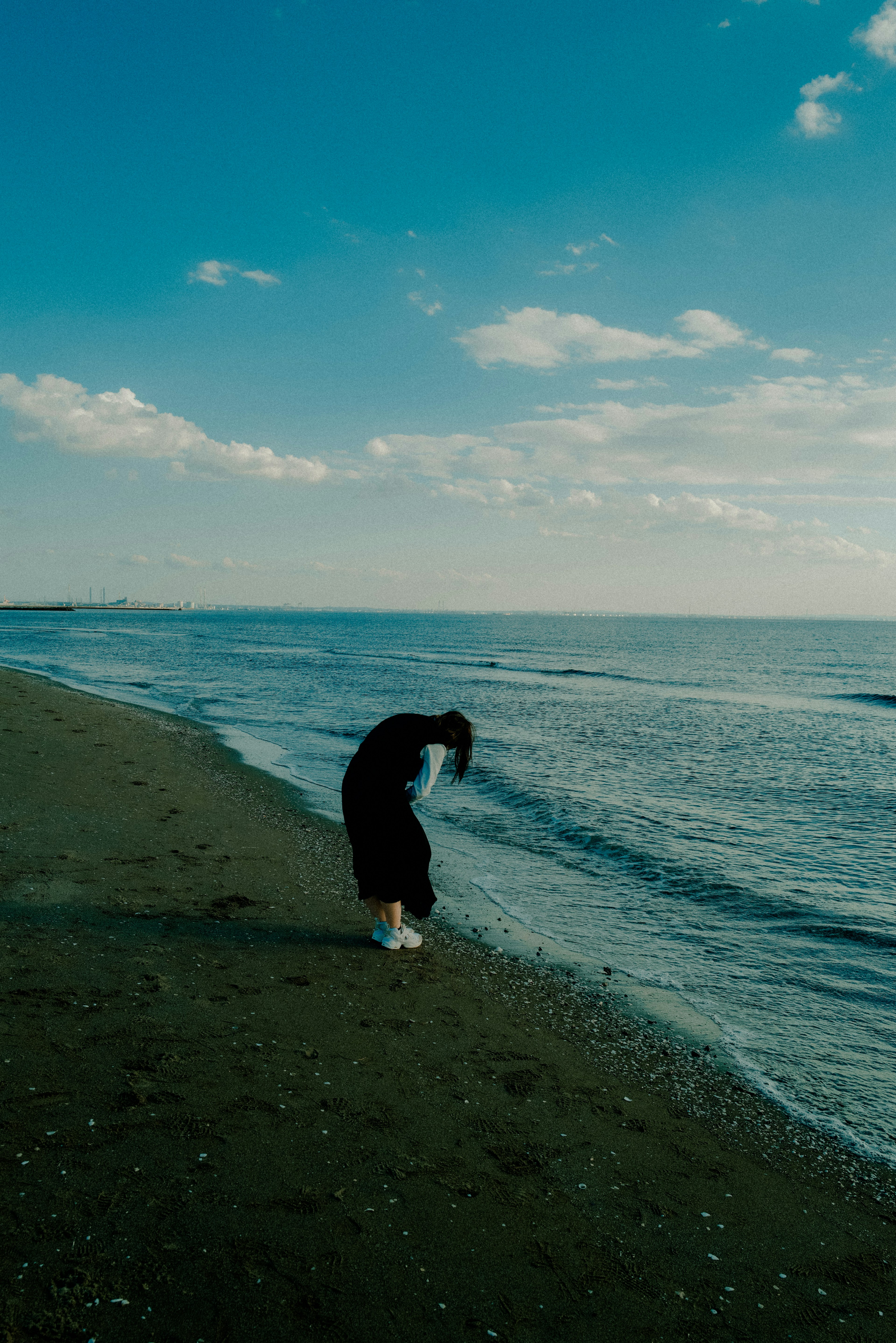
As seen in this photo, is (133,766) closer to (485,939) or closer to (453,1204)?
Answer: (485,939)

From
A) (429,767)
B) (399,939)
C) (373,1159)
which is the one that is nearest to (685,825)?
(399,939)

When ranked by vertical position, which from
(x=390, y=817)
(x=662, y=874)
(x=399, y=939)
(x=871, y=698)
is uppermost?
(x=390, y=817)

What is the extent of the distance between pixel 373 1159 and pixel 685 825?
32.0ft

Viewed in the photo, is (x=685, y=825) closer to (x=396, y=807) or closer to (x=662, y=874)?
(x=662, y=874)

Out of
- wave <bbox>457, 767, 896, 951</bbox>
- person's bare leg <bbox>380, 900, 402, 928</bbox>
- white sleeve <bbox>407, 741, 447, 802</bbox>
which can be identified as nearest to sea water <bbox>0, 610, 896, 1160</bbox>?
wave <bbox>457, 767, 896, 951</bbox>

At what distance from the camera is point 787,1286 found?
3.20 m

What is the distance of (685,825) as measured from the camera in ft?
40.4

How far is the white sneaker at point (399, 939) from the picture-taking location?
6.53 m

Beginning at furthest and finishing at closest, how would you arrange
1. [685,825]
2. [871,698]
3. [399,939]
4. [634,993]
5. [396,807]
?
[871,698], [685,825], [399,939], [634,993], [396,807]

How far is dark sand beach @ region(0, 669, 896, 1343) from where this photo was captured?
2.86m

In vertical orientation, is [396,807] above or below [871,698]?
above

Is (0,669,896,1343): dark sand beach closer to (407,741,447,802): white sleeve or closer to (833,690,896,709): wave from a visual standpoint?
(407,741,447,802): white sleeve

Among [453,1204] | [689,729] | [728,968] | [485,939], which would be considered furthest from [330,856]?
[689,729]

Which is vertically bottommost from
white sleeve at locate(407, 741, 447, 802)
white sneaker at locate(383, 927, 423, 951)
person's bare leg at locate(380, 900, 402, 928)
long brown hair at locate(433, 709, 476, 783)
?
white sneaker at locate(383, 927, 423, 951)
